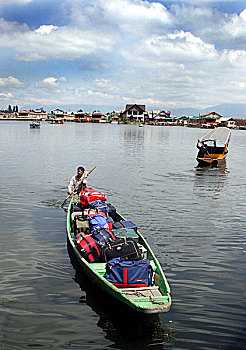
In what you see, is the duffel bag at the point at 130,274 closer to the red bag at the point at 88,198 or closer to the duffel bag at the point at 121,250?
the duffel bag at the point at 121,250

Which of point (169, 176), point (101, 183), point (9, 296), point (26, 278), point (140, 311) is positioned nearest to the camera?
point (140, 311)

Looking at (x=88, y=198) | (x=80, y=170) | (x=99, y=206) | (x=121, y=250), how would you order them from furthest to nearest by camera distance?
(x=80, y=170) < (x=88, y=198) < (x=99, y=206) < (x=121, y=250)

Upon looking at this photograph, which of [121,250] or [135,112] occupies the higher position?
[135,112]

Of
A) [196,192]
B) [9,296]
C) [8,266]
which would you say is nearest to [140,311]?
[9,296]

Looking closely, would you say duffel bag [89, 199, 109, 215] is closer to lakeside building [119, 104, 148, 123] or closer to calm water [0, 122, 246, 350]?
calm water [0, 122, 246, 350]

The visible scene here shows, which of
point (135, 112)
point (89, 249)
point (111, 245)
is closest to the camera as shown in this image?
point (111, 245)

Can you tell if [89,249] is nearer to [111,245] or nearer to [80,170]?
[111,245]

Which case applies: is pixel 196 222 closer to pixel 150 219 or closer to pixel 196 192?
pixel 150 219

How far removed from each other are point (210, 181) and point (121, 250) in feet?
61.1

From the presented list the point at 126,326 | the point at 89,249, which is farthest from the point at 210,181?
the point at 126,326

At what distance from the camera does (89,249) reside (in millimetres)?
9008

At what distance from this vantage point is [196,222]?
582 inches

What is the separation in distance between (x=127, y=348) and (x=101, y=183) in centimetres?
1724

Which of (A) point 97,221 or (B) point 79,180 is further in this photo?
(B) point 79,180
